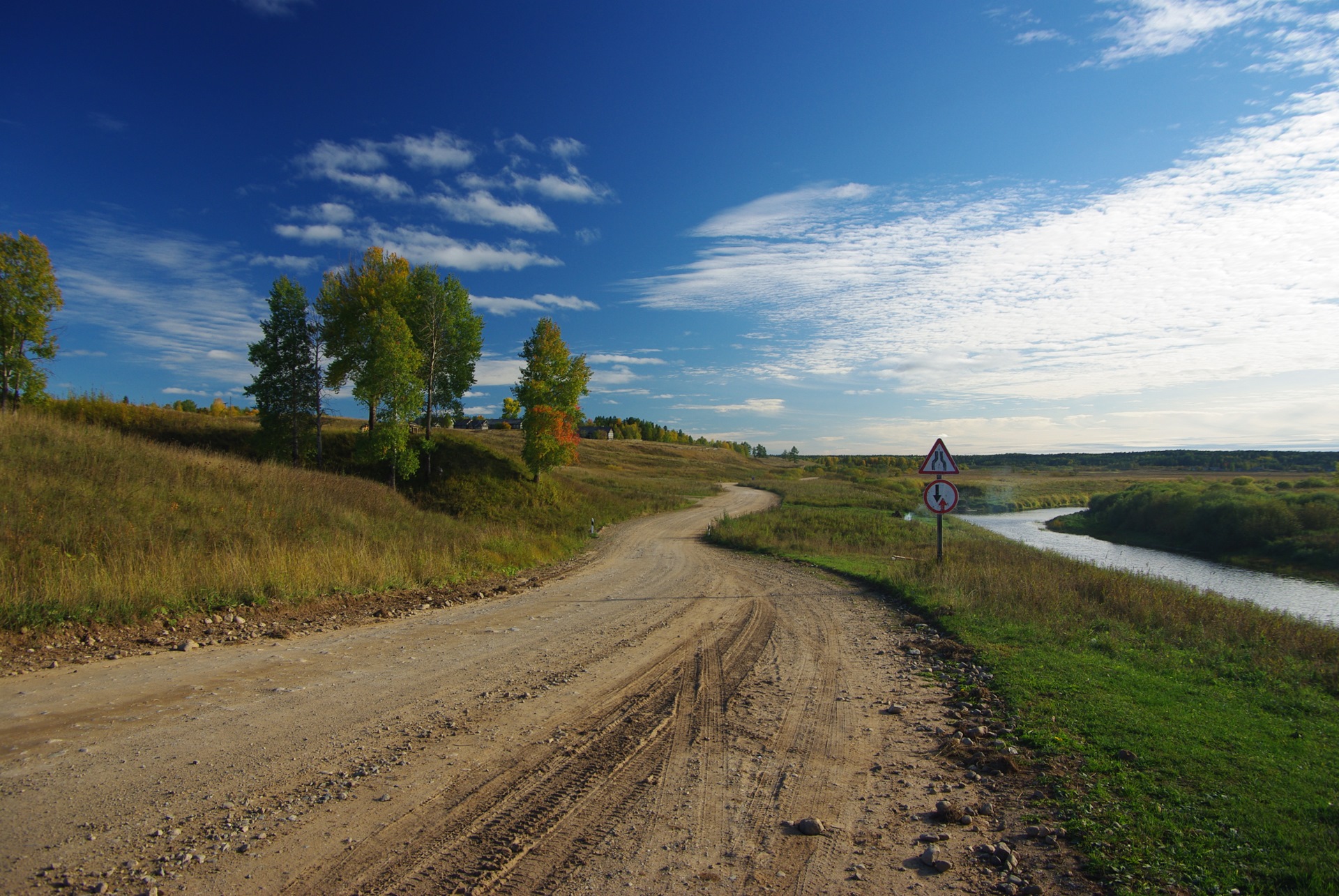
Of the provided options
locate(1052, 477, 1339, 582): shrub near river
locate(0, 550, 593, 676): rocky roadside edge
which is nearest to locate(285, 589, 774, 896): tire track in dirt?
locate(0, 550, 593, 676): rocky roadside edge

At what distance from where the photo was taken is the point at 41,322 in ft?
86.8

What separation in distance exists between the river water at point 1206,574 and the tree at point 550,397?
24983 mm

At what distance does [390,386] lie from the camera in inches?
1094

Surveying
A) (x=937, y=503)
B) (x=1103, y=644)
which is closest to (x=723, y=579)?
(x=937, y=503)

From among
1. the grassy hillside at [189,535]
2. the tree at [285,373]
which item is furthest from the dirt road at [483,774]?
the tree at [285,373]

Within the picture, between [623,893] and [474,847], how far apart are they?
3.22ft

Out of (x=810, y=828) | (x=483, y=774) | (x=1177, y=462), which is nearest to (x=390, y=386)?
(x=483, y=774)

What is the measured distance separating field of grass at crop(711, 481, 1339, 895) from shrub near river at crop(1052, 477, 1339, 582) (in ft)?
67.8

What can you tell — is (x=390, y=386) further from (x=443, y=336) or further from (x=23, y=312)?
(x=23, y=312)

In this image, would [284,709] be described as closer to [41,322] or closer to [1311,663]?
[1311,663]

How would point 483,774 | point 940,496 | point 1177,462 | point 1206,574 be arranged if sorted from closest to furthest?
point 483,774
point 940,496
point 1206,574
point 1177,462

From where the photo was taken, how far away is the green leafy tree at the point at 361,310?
98.5 ft

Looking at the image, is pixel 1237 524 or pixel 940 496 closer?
pixel 940 496

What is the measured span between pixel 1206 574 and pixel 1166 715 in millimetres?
26827
